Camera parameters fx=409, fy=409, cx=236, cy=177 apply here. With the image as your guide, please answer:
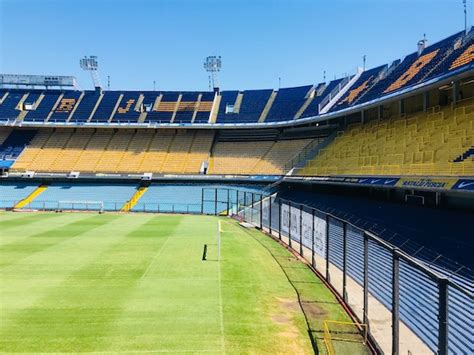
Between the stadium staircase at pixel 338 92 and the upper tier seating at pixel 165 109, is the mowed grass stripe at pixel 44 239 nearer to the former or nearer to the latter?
the upper tier seating at pixel 165 109

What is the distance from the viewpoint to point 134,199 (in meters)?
40.0

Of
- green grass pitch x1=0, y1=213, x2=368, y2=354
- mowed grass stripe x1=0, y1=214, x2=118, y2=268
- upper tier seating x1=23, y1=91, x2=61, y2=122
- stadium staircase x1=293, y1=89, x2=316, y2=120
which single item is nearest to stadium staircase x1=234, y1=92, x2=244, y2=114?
stadium staircase x1=293, y1=89, x2=316, y2=120

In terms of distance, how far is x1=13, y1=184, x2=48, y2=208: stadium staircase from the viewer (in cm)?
3850

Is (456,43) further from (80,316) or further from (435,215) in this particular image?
(80,316)

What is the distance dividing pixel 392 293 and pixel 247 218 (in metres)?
23.4

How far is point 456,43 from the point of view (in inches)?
1148

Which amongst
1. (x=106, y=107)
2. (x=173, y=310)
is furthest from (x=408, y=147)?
(x=106, y=107)

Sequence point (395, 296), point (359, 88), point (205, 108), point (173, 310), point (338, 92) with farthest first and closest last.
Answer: point (205, 108) → point (338, 92) → point (359, 88) → point (173, 310) → point (395, 296)

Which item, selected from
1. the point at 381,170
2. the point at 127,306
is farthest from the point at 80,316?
the point at 381,170

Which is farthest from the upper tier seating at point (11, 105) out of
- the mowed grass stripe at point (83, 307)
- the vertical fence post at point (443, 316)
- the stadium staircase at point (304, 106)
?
the vertical fence post at point (443, 316)

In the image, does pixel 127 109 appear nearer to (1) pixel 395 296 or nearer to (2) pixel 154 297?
(2) pixel 154 297

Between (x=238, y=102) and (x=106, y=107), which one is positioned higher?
(x=238, y=102)

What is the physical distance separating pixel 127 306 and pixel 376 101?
23.5m

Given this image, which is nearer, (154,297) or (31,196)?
(154,297)
